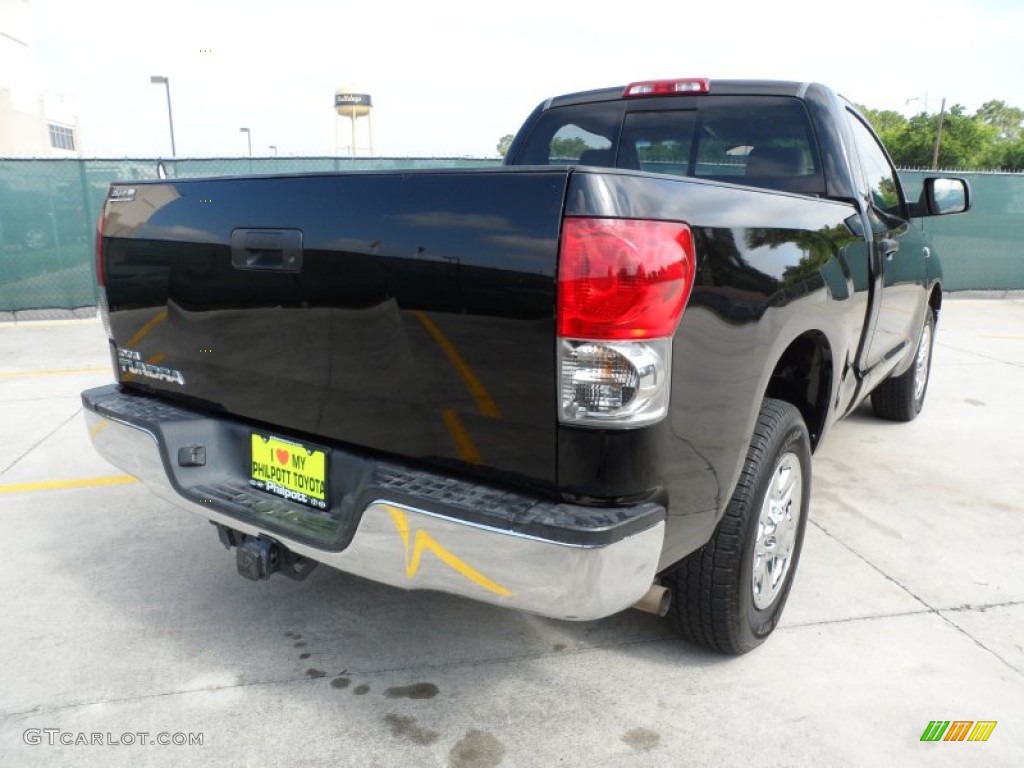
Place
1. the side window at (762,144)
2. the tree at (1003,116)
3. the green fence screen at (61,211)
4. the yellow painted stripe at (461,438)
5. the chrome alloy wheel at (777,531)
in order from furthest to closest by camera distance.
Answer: the tree at (1003,116), the green fence screen at (61,211), the side window at (762,144), the chrome alloy wheel at (777,531), the yellow painted stripe at (461,438)

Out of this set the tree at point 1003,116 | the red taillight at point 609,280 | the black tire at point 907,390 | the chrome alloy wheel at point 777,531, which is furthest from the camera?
the tree at point 1003,116

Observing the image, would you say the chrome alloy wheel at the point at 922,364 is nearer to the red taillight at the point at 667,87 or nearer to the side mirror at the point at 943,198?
the side mirror at the point at 943,198

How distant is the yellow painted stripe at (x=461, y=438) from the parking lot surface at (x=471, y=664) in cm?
86

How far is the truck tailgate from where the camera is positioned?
1.91m

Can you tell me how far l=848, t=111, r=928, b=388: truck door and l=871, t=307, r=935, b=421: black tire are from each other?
2.11 ft

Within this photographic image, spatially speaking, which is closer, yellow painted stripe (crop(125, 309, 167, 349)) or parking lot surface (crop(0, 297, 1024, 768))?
parking lot surface (crop(0, 297, 1024, 768))

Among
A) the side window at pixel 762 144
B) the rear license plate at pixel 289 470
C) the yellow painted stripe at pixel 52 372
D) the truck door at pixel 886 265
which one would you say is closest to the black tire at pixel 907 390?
the truck door at pixel 886 265

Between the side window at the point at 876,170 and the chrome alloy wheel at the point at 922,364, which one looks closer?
the side window at the point at 876,170

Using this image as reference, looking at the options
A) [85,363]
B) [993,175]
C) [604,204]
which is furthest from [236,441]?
[993,175]

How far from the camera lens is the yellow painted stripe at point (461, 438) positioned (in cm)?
205

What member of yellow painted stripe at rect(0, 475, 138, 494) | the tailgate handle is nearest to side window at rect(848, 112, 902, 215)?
the tailgate handle

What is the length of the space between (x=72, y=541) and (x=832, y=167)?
→ 3719mm

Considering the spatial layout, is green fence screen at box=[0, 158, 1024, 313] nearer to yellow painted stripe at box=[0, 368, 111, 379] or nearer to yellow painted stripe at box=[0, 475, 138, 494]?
yellow painted stripe at box=[0, 368, 111, 379]

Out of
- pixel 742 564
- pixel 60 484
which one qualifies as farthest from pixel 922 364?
pixel 60 484
